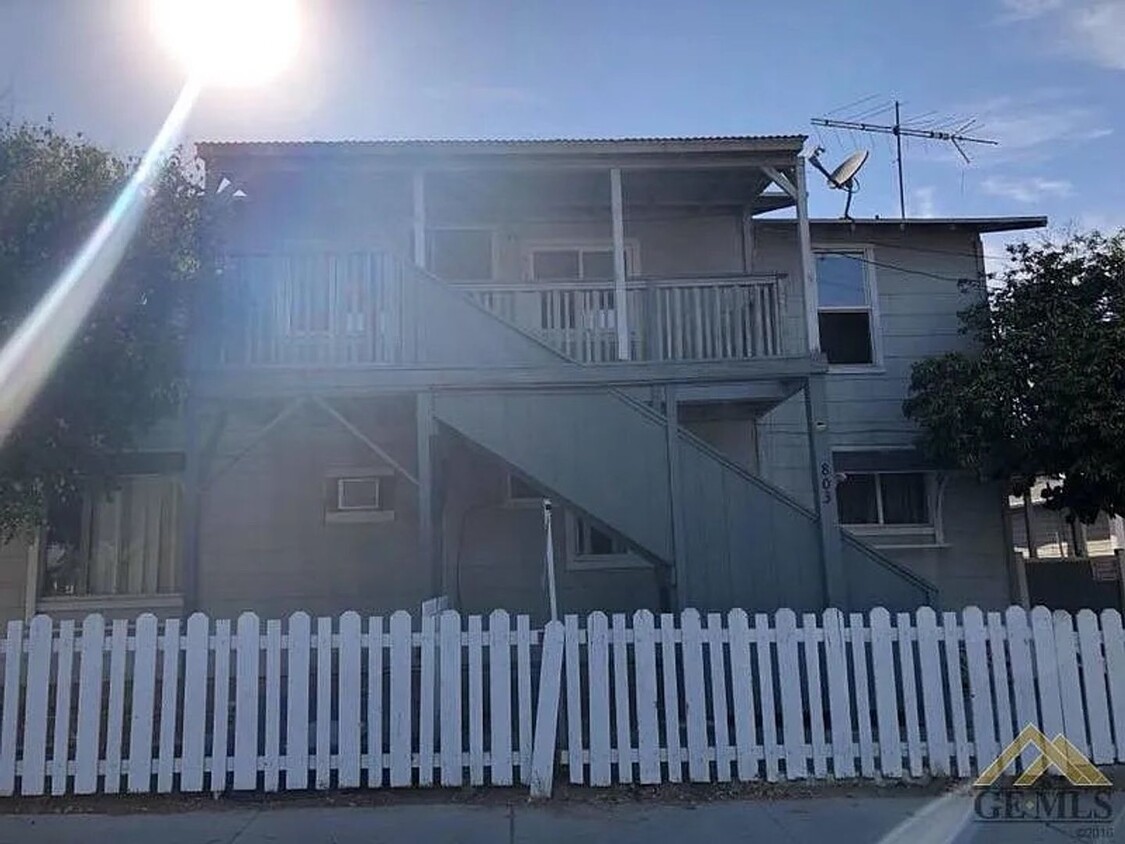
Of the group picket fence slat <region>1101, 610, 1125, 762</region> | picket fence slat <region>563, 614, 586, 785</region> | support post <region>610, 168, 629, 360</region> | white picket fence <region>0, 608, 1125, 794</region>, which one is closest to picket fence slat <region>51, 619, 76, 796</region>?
white picket fence <region>0, 608, 1125, 794</region>

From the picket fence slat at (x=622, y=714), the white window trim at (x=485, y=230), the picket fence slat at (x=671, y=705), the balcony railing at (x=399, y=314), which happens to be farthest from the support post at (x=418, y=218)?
the picket fence slat at (x=671, y=705)

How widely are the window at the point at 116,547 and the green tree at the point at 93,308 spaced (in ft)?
10.2

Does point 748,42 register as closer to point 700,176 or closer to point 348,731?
point 700,176

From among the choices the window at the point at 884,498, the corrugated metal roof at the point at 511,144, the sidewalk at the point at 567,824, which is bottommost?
the sidewalk at the point at 567,824

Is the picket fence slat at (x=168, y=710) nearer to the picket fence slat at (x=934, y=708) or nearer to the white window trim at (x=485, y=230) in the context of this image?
the picket fence slat at (x=934, y=708)

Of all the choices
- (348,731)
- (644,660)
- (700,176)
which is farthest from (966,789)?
(700,176)

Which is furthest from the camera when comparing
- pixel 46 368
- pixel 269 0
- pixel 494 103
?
pixel 494 103

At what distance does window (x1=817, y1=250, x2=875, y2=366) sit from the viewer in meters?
11.5

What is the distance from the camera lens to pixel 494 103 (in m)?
9.76

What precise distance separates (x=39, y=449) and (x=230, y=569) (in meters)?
4.06

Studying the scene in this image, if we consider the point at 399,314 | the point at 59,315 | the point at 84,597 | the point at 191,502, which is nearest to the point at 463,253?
the point at 399,314

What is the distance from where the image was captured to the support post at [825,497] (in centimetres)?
786

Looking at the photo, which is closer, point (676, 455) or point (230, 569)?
point (676, 455)

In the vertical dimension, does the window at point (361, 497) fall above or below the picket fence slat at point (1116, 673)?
above
